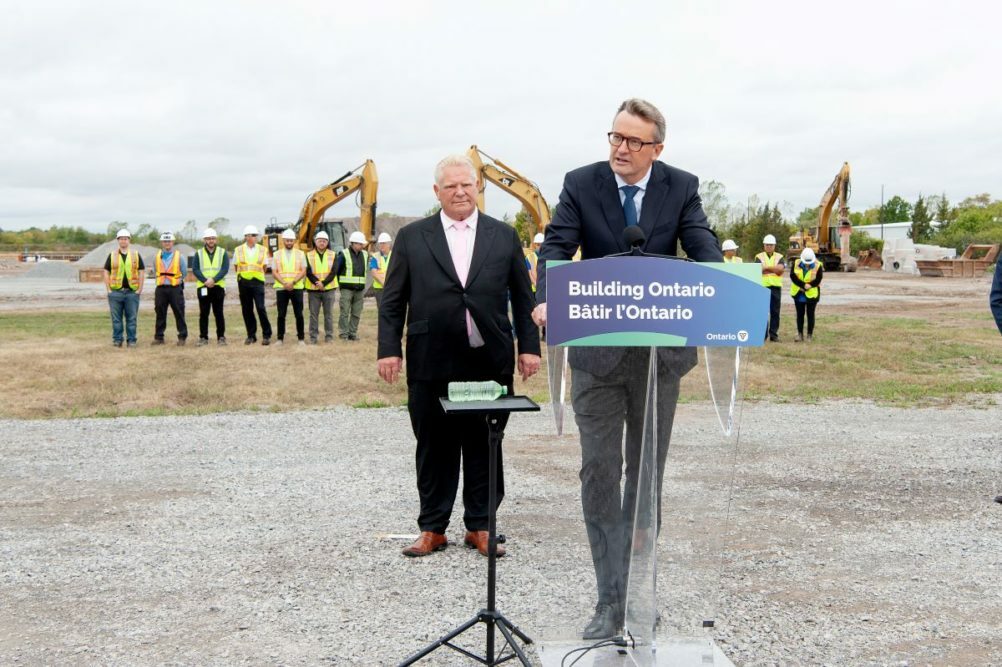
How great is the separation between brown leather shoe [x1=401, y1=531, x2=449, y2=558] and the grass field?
5.41m

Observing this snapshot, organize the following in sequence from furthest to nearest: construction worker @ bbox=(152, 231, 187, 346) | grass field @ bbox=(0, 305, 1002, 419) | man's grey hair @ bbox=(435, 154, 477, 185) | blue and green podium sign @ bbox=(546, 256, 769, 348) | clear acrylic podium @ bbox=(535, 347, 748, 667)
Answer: construction worker @ bbox=(152, 231, 187, 346), grass field @ bbox=(0, 305, 1002, 419), man's grey hair @ bbox=(435, 154, 477, 185), clear acrylic podium @ bbox=(535, 347, 748, 667), blue and green podium sign @ bbox=(546, 256, 769, 348)

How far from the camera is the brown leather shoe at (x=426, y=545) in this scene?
5.20 meters

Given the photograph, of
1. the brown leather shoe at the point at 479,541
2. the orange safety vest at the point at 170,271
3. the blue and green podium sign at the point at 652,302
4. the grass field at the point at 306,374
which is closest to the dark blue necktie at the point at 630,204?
the blue and green podium sign at the point at 652,302

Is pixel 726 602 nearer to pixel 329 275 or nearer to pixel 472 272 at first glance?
pixel 472 272

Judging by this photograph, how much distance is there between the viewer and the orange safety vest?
55.5ft

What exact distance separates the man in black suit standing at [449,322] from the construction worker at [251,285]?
12.3m

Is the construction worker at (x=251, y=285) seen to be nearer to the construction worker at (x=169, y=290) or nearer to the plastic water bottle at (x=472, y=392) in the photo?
the construction worker at (x=169, y=290)

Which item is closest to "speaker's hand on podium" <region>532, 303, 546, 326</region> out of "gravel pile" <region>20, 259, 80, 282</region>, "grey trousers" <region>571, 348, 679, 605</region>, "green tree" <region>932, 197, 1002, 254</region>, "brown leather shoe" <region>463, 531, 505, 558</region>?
"grey trousers" <region>571, 348, 679, 605</region>

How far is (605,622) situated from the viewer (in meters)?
3.61

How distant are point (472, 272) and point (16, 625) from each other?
2620mm

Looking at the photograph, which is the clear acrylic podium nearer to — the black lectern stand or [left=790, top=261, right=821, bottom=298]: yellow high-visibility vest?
the black lectern stand

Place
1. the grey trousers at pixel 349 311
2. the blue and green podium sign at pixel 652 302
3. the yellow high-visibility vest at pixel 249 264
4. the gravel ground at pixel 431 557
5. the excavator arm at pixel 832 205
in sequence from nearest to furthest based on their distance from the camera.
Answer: the blue and green podium sign at pixel 652 302 → the gravel ground at pixel 431 557 → the yellow high-visibility vest at pixel 249 264 → the grey trousers at pixel 349 311 → the excavator arm at pixel 832 205

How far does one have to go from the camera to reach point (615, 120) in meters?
3.65

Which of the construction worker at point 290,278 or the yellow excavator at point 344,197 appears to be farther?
the yellow excavator at point 344,197
